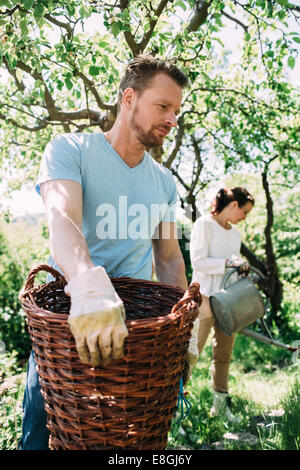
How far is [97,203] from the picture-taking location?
1.38 m

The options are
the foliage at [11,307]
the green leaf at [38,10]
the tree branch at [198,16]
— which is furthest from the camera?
the foliage at [11,307]

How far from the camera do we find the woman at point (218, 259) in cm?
330

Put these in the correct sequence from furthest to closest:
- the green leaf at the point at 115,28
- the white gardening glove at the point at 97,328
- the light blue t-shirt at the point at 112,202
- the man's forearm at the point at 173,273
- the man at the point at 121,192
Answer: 1. the green leaf at the point at 115,28
2. the man's forearm at the point at 173,273
3. the light blue t-shirt at the point at 112,202
4. the man at the point at 121,192
5. the white gardening glove at the point at 97,328

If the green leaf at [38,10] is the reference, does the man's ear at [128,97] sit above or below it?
below

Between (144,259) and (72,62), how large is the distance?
1.54 meters

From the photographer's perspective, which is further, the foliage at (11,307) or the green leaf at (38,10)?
the foliage at (11,307)

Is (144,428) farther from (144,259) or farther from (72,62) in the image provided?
(72,62)

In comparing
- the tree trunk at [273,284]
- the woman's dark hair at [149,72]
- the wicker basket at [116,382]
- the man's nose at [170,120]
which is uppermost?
the woman's dark hair at [149,72]

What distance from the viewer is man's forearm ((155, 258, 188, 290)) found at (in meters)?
1.57

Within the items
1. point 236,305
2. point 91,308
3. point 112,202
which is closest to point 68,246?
point 91,308

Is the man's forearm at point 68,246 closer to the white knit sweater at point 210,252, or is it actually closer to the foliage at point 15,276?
the white knit sweater at point 210,252

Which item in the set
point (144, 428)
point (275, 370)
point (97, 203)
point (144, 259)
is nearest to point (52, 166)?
point (97, 203)

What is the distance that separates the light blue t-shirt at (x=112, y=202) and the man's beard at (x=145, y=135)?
10 centimetres

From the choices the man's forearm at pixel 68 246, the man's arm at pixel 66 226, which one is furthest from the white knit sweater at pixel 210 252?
the man's forearm at pixel 68 246
